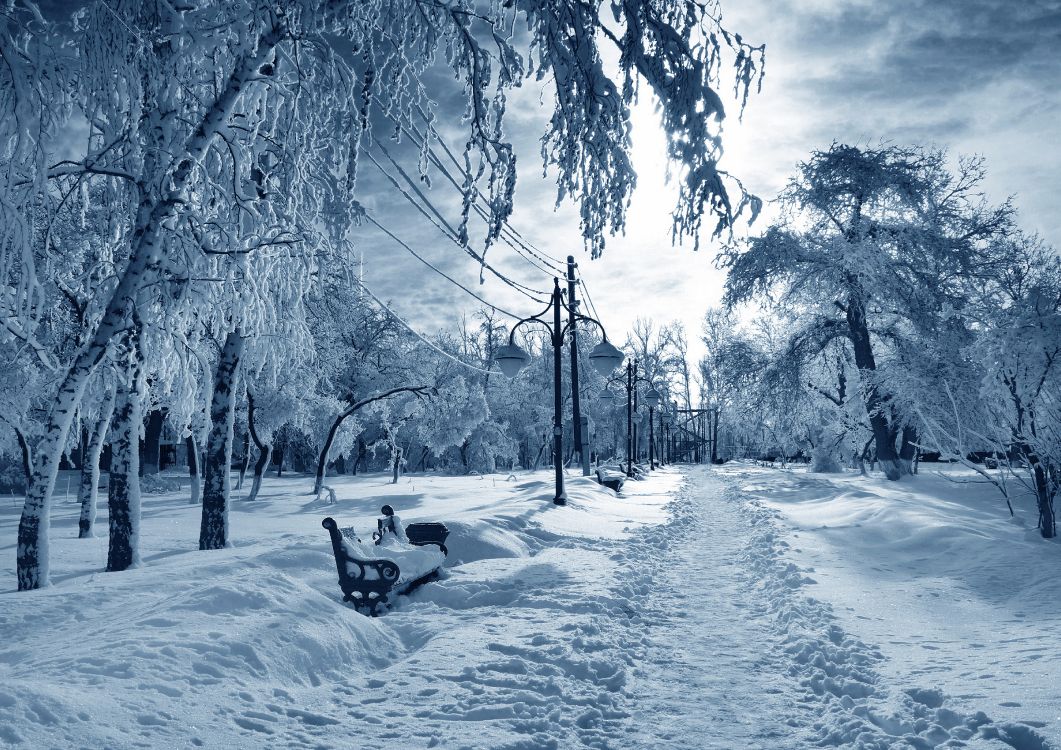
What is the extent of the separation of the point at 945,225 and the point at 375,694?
2627cm

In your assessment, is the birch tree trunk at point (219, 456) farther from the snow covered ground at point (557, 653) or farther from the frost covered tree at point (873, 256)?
the frost covered tree at point (873, 256)

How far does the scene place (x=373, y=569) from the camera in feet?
23.8

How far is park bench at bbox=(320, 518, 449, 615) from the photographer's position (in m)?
7.05

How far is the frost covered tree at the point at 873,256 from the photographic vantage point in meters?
22.7

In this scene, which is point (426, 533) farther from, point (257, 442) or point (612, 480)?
point (257, 442)

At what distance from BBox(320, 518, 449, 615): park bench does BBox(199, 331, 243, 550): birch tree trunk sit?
4.53 metres

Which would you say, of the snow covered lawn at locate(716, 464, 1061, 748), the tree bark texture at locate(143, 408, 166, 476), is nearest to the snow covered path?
the snow covered lawn at locate(716, 464, 1061, 748)

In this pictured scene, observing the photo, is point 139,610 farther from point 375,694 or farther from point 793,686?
point 793,686

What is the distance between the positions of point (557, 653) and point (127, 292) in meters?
6.09

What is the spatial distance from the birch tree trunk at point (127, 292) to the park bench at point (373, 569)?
3422mm

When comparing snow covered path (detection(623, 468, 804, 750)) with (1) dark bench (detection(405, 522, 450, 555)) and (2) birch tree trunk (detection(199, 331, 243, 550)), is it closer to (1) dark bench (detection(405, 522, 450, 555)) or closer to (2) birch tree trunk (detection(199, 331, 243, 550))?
(1) dark bench (detection(405, 522, 450, 555))

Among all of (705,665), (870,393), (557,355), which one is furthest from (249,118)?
(870,393)

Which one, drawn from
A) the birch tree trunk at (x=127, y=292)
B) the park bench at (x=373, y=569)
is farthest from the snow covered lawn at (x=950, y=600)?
the birch tree trunk at (x=127, y=292)

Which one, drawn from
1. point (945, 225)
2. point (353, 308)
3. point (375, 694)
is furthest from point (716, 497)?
point (375, 694)
